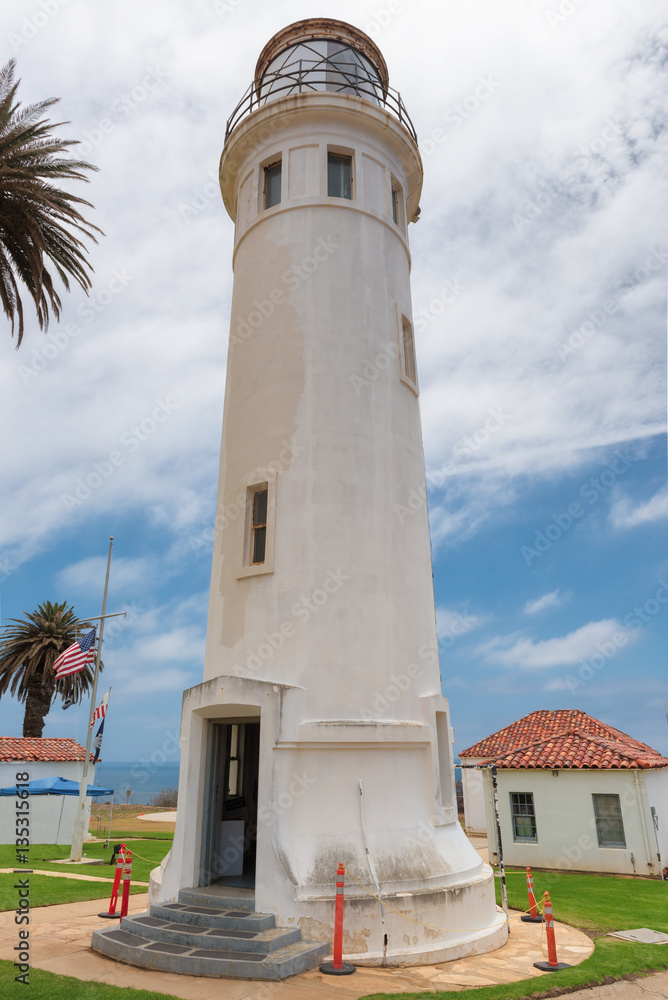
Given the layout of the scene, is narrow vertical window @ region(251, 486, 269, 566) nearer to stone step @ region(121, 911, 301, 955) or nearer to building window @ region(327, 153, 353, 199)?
stone step @ region(121, 911, 301, 955)

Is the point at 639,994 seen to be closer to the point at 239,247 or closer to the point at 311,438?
the point at 311,438

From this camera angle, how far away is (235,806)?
566 inches

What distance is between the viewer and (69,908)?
15227 millimetres

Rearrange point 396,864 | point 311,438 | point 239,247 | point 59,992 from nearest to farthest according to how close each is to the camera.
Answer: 1. point 59,992
2. point 396,864
3. point 311,438
4. point 239,247

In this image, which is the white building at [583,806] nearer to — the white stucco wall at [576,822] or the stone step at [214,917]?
the white stucco wall at [576,822]

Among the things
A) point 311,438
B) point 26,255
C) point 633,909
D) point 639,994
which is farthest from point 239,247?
point 633,909

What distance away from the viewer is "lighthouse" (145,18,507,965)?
11820mm

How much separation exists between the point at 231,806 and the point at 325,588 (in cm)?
512

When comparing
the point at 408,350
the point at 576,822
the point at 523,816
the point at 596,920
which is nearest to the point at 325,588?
the point at 408,350

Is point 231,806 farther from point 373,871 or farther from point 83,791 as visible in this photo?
point 83,791

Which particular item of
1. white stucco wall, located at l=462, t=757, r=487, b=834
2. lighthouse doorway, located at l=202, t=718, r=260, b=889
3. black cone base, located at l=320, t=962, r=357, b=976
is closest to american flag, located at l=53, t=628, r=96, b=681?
lighthouse doorway, located at l=202, t=718, r=260, b=889

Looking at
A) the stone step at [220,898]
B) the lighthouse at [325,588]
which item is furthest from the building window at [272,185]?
the stone step at [220,898]

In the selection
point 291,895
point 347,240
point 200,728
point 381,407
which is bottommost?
point 291,895

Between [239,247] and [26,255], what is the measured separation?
5423mm
